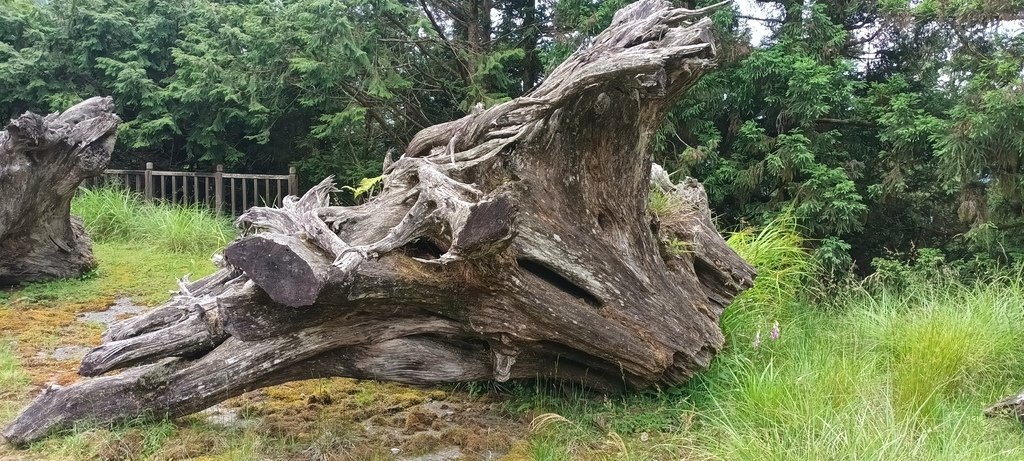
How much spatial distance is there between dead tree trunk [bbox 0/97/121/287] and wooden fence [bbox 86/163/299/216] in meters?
3.29

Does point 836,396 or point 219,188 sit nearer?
point 836,396

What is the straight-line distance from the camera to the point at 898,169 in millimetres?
8266

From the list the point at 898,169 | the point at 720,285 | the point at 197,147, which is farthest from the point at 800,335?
the point at 197,147

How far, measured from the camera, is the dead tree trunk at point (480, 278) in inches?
117

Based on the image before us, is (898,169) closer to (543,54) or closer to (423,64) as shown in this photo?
(543,54)

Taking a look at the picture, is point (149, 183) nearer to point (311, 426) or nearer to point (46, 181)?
point (46, 181)

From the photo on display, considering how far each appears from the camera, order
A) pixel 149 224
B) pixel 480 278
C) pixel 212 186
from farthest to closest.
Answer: pixel 212 186 < pixel 149 224 < pixel 480 278

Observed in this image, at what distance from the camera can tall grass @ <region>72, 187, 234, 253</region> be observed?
897 cm

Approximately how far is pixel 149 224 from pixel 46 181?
310cm

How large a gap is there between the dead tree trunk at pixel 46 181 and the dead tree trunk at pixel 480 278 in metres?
3.42

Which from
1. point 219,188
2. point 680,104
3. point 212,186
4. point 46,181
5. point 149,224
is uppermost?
point 680,104

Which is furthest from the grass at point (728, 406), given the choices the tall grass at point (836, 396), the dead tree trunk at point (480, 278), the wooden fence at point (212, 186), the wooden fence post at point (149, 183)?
the wooden fence post at point (149, 183)

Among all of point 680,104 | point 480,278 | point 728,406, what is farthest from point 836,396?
point 680,104

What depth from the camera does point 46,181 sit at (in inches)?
251
